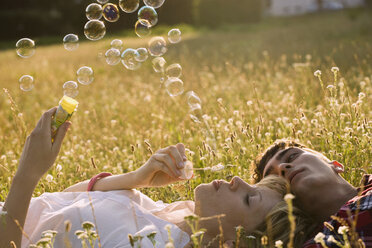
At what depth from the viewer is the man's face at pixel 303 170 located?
9.04 feet

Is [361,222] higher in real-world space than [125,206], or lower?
higher

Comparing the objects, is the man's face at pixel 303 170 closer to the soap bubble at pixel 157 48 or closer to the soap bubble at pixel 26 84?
the soap bubble at pixel 157 48

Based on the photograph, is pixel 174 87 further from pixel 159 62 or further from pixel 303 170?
pixel 303 170

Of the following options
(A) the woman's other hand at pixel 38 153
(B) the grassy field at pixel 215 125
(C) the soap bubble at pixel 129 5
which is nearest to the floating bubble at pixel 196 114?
(B) the grassy field at pixel 215 125

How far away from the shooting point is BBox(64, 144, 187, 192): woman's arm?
2.92 metres

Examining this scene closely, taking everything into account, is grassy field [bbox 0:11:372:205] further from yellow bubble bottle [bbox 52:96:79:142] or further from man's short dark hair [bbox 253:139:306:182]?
yellow bubble bottle [bbox 52:96:79:142]

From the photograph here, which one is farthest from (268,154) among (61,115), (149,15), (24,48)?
(24,48)

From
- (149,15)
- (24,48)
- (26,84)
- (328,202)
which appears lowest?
(328,202)

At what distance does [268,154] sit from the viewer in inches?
129

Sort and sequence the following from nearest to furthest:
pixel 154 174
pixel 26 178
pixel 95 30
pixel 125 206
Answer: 1. pixel 26 178
2. pixel 125 206
3. pixel 154 174
4. pixel 95 30

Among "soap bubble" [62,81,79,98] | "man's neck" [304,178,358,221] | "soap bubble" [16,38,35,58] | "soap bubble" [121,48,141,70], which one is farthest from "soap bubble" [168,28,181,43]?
"man's neck" [304,178,358,221]

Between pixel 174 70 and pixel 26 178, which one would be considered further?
pixel 174 70

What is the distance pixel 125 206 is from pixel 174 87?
1.38 meters

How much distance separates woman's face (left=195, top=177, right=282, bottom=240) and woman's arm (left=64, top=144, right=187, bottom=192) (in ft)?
0.72
